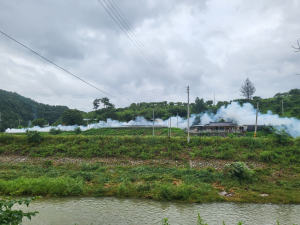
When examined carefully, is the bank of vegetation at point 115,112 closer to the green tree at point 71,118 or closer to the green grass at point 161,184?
the green tree at point 71,118

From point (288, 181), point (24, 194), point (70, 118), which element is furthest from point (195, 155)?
point (70, 118)

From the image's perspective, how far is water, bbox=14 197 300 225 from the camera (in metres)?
10.9

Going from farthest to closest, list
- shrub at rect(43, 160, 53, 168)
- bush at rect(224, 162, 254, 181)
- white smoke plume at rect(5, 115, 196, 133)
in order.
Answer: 1. white smoke plume at rect(5, 115, 196, 133)
2. shrub at rect(43, 160, 53, 168)
3. bush at rect(224, 162, 254, 181)

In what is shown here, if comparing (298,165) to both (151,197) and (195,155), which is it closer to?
(195,155)

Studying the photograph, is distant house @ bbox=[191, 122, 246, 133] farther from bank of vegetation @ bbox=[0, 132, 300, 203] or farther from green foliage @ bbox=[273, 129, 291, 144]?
bank of vegetation @ bbox=[0, 132, 300, 203]

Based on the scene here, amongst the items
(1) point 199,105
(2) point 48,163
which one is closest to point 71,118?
(1) point 199,105

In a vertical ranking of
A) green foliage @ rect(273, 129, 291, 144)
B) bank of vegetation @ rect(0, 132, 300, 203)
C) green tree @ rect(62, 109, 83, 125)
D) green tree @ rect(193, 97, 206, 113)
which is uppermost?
green tree @ rect(193, 97, 206, 113)

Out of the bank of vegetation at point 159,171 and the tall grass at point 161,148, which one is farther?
the tall grass at point 161,148

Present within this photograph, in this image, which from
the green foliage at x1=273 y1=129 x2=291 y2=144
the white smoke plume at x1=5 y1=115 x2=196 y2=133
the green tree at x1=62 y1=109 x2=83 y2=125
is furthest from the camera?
the green tree at x1=62 y1=109 x2=83 y2=125

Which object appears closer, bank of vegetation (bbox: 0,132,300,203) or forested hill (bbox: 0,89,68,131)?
bank of vegetation (bbox: 0,132,300,203)

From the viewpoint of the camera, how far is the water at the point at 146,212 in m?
10.9

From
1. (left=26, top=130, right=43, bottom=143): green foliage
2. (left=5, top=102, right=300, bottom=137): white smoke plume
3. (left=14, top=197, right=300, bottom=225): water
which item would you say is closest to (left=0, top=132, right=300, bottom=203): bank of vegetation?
(left=26, top=130, right=43, bottom=143): green foliage

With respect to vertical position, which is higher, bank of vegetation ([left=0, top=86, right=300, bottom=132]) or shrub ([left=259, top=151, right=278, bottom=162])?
bank of vegetation ([left=0, top=86, right=300, bottom=132])

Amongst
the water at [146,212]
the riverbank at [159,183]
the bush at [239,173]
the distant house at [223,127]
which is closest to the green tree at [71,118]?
the distant house at [223,127]
